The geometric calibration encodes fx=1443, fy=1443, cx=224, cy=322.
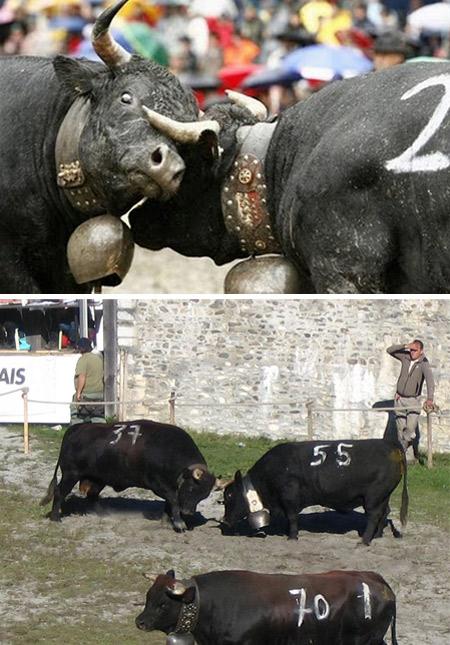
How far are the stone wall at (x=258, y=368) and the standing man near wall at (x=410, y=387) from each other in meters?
0.03

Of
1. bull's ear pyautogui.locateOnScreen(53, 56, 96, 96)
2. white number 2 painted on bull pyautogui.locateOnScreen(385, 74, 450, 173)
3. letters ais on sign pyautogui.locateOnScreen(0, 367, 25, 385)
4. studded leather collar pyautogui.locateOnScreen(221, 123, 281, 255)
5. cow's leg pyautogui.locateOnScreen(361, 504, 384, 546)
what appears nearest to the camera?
white number 2 painted on bull pyautogui.locateOnScreen(385, 74, 450, 173)

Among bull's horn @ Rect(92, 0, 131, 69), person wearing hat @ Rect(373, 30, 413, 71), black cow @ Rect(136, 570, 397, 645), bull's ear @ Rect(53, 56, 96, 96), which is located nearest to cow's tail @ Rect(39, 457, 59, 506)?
black cow @ Rect(136, 570, 397, 645)

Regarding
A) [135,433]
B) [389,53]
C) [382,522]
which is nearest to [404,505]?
[382,522]

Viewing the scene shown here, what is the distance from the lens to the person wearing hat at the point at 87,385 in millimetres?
4301

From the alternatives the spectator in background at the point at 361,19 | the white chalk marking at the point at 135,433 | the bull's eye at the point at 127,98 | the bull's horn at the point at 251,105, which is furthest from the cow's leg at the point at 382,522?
the spectator in background at the point at 361,19

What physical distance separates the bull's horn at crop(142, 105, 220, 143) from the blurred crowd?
737 centimetres

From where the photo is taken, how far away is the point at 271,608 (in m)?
4.75

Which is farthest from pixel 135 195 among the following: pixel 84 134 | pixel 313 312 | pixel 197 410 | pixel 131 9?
pixel 131 9

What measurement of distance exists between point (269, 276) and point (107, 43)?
75cm

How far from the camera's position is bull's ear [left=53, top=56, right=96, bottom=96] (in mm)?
3902

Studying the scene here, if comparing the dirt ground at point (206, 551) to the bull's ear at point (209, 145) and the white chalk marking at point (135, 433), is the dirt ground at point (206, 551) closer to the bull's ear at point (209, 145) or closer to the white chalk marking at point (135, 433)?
the white chalk marking at point (135, 433)

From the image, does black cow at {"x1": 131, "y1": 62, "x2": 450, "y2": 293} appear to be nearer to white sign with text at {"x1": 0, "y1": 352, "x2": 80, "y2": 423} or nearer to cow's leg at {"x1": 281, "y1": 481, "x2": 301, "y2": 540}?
white sign with text at {"x1": 0, "y1": 352, "x2": 80, "y2": 423}

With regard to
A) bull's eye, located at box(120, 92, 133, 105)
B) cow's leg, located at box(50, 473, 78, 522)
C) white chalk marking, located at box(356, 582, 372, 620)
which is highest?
bull's eye, located at box(120, 92, 133, 105)

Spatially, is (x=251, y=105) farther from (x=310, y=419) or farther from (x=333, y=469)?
(x=333, y=469)
